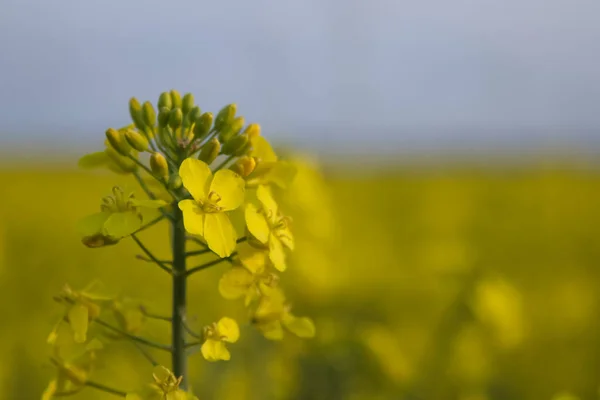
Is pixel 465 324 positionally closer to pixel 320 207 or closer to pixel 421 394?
pixel 421 394

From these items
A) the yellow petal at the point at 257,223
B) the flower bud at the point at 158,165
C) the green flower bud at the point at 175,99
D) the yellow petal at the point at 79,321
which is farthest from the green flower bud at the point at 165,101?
the yellow petal at the point at 79,321

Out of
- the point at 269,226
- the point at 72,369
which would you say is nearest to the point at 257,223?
the point at 269,226

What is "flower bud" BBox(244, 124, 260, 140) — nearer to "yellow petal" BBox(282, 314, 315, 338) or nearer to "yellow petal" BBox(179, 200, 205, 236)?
"yellow petal" BBox(179, 200, 205, 236)

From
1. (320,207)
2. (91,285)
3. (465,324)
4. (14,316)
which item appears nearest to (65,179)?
(14,316)

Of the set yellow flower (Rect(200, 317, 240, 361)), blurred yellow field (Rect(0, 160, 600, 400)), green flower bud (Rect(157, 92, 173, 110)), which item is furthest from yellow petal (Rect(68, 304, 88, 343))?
green flower bud (Rect(157, 92, 173, 110))

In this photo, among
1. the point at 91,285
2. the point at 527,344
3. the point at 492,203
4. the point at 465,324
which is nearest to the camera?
the point at 91,285

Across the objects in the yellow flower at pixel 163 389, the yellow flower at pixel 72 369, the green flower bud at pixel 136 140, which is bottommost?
the yellow flower at pixel 72 369

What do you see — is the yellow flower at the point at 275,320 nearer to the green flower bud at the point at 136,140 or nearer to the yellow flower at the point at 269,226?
the yellow flower at the point at 269,226
